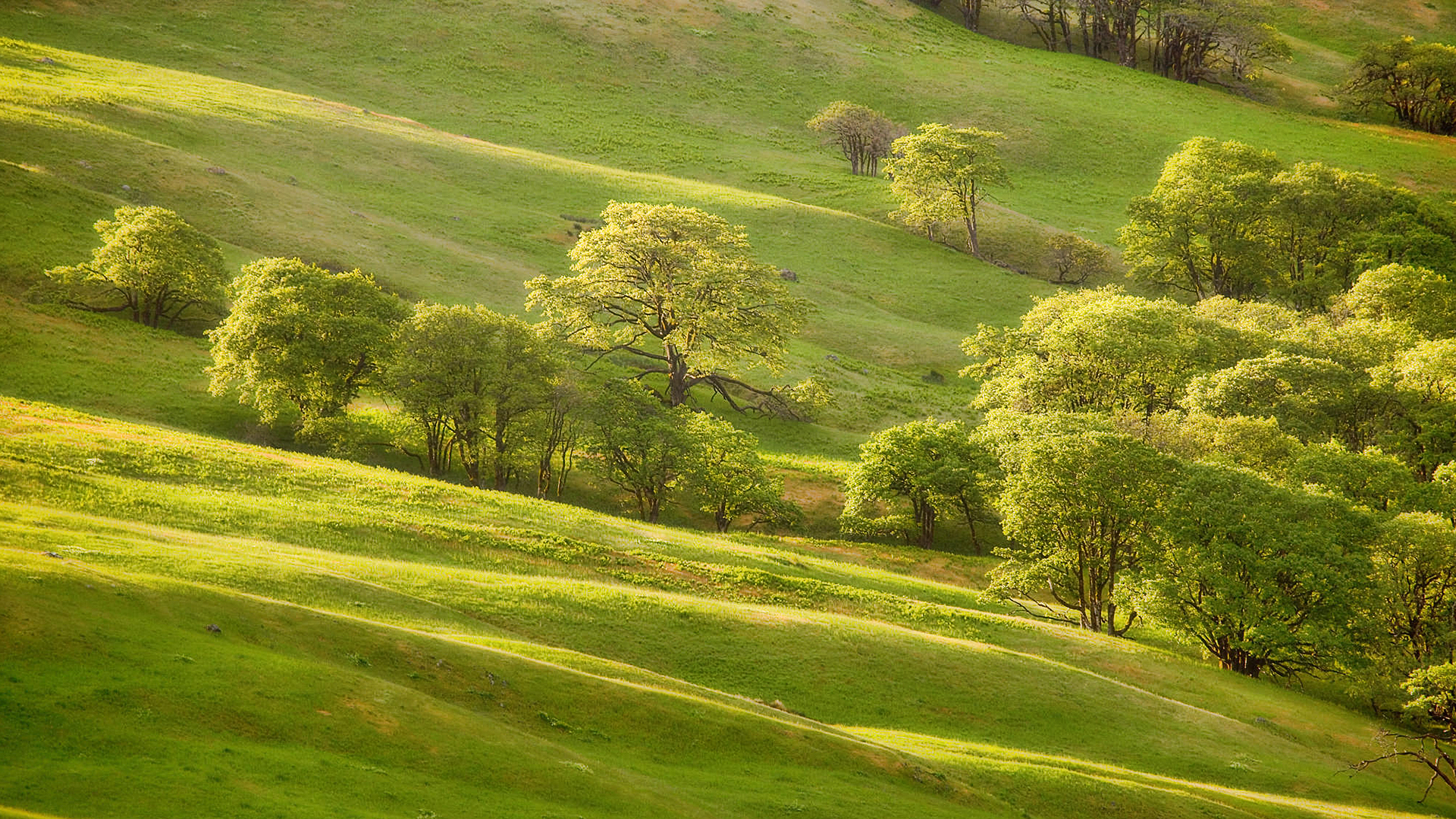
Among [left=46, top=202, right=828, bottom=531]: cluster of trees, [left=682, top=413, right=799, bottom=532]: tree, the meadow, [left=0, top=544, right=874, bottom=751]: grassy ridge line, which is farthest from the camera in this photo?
[left=682, top=413, right=799, bottom=532]: tree

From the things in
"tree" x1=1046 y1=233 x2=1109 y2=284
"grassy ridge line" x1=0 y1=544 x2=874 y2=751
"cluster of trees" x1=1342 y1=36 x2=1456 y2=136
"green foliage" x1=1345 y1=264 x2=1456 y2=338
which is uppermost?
"cluster of trees" x1=1342 y1=36 x2=1456 y2=136

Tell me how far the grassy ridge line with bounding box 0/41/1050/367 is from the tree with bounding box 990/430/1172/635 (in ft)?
111

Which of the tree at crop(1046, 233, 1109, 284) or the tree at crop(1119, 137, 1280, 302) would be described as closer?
the tree at crop(1119, 137, 1280, 302)

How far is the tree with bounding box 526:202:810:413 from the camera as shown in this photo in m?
68.8

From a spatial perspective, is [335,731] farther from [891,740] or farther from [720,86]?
[720,86]

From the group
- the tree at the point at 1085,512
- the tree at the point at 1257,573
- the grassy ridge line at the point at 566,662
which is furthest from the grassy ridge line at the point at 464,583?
the tree at the point at 1085,512

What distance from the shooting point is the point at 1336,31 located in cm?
17975

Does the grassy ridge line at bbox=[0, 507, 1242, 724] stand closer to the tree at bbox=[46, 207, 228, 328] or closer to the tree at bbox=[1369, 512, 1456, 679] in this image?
the tree at bbox=[1369, 512, 1456, 679]

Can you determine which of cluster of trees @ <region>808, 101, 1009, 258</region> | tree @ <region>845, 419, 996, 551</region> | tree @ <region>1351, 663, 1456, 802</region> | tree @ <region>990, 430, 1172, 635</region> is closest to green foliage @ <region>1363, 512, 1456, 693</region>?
tree @ <region>1351, 663, 1456, 802</region>

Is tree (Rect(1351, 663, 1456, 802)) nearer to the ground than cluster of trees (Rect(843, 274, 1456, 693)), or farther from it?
nearer to the ground

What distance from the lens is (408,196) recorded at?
306ft

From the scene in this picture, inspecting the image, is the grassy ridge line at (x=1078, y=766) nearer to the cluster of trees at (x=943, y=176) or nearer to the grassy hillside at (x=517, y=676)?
the grassy hillside at (x=517, y=676)

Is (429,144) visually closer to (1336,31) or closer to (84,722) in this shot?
(84,722)

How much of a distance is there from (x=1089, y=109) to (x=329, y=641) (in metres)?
→ 139
